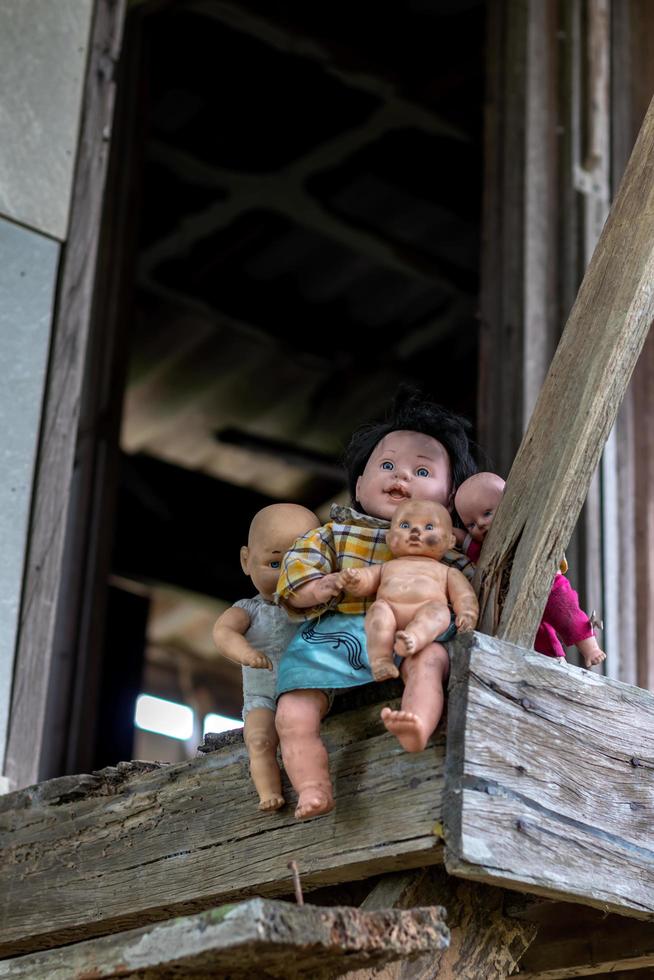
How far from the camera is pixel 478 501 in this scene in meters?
3.00

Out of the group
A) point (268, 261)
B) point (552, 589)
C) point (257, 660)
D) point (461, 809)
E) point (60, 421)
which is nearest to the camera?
point (461, 809)

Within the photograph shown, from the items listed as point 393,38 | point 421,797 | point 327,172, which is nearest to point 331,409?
point 327,172

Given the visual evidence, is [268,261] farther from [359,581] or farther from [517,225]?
[359,581]

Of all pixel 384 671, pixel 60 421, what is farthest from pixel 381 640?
pixel 60 421

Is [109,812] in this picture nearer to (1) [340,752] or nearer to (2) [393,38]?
(1) [340,752]

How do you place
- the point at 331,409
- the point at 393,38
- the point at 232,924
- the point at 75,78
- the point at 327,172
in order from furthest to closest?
the point at 331,409 < the point at 327,172 < the point at 393,38 < the point at 75,78 < the point at 232,924

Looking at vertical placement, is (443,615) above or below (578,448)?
below

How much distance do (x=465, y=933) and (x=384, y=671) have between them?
0.54 metres

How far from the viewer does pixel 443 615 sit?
2607 mm

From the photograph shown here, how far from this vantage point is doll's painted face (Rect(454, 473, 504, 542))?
2988 millimetres

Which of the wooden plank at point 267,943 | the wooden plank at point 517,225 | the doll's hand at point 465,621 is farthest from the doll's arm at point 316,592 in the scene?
the wooden plank at point 517,225

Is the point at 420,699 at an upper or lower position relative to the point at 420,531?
lower

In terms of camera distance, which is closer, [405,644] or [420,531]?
[405,644]

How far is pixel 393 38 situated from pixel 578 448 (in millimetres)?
6105
